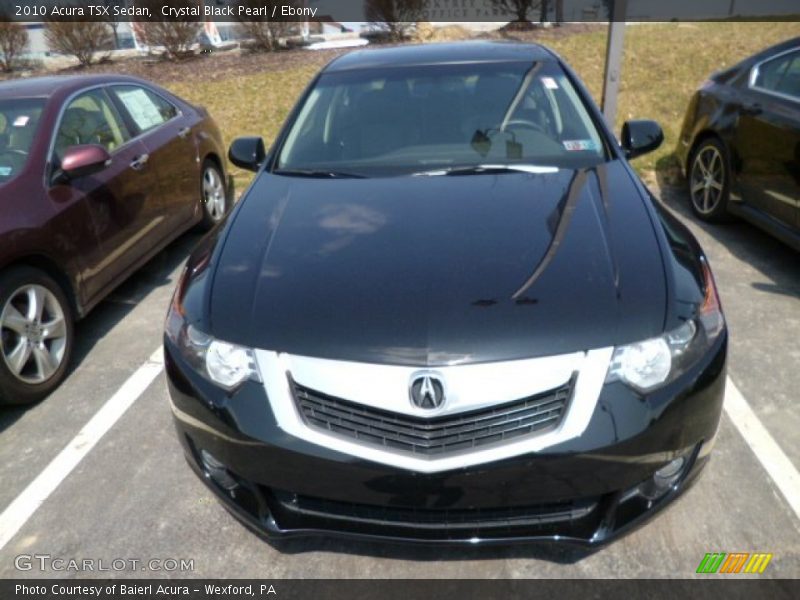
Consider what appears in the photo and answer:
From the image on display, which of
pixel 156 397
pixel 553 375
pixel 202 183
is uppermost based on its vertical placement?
pixel 553 375

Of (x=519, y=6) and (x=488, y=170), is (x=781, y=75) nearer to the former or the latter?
(x=488, y=170)

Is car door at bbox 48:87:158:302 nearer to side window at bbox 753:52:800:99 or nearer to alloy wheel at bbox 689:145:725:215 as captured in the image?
alloy wheel at bbox 689:145:725:215

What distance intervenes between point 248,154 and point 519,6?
13.9 meters

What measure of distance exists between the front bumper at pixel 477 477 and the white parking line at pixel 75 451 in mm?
1072

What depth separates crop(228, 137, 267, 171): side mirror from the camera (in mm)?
3486

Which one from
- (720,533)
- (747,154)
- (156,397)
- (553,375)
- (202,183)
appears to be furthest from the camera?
(202,183)

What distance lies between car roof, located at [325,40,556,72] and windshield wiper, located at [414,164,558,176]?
0.84 meters

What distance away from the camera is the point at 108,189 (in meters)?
3.97

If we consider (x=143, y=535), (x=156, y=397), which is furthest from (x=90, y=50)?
(x=143, y=535)

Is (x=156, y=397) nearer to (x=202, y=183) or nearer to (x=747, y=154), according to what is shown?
(x=202, y=183)
